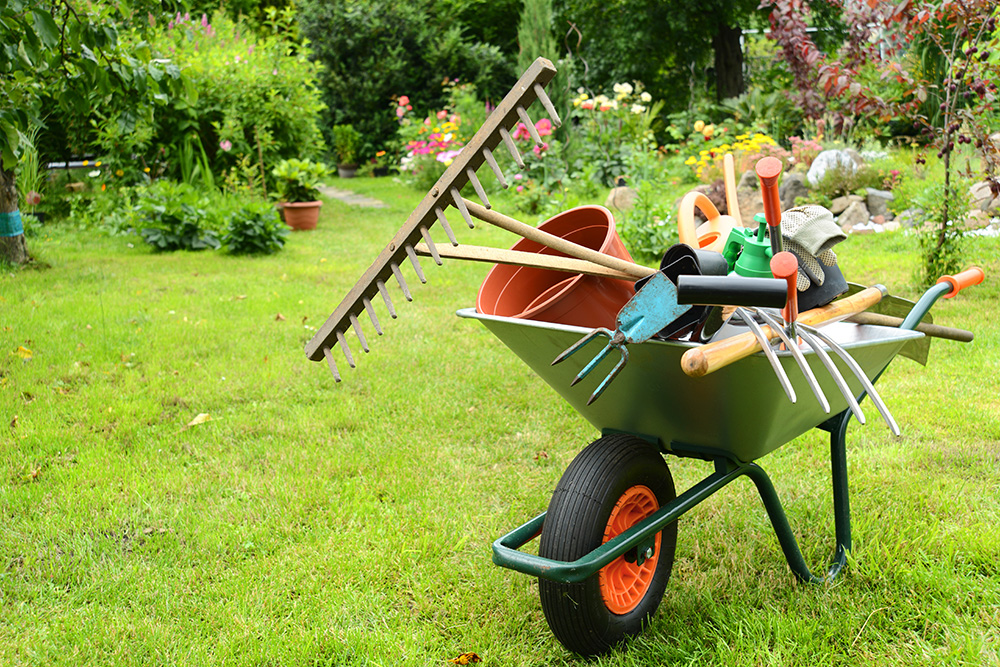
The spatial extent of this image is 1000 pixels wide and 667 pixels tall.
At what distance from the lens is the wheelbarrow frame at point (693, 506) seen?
128cm

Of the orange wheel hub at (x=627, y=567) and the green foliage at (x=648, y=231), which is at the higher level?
the orange wheel hub at (x=627, y=567)

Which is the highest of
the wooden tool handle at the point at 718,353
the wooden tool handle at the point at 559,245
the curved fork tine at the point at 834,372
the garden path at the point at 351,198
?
the wooden tool handle at the point at 559,245

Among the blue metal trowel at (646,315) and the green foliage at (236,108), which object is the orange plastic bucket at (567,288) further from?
the green foliage at (236,108)

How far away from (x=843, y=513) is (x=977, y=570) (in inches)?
13.7

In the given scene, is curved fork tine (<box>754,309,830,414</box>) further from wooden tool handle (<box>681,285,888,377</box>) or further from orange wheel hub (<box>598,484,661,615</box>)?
orange wheel hub (<box>598,484,661,615</box>)

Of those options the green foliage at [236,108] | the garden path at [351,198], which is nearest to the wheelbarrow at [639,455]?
the green foliage at [236,108]

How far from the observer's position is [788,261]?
112cm

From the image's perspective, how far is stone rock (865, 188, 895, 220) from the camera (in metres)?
6.15

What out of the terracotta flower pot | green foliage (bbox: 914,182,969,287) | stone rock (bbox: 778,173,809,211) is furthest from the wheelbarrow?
the terracotta flower pot

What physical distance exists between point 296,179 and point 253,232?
1852 mm

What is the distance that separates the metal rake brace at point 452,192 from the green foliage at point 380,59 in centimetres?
1292

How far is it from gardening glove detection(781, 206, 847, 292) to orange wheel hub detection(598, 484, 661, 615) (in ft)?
1.77

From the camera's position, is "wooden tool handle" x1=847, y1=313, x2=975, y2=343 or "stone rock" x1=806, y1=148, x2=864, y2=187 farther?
"stone rock" x1=806, y1=148, x2=864, y2=187

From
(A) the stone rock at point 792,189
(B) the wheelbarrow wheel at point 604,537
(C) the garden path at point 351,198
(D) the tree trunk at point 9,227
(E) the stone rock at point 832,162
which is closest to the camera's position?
(B) the wheelbarrow wheel at point 604,537
